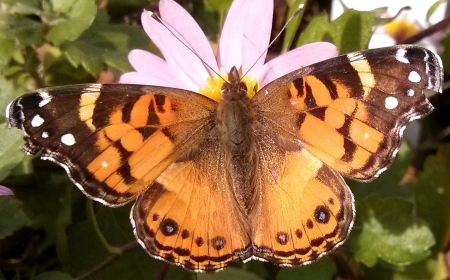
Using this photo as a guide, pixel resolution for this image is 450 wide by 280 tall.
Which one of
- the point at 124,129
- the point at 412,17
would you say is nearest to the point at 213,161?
the point at 124,129

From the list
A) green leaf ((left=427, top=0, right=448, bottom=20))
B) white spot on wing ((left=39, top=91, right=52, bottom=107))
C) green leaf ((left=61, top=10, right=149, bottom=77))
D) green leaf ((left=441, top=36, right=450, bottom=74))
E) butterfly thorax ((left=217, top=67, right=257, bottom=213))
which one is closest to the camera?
white spot on wing ((left=39, top=91, right=52, bottom=107))

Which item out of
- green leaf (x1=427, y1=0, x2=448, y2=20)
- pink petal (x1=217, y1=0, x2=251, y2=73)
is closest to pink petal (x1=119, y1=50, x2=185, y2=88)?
pink petal (x1=217, y1=0, x2=251, y2=73)

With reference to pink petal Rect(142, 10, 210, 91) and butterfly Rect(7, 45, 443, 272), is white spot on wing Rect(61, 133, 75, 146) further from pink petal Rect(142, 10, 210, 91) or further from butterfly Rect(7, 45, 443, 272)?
pink petal Rect(142, 10, 210, 91)

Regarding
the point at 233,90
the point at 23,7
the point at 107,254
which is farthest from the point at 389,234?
the point at 23,7

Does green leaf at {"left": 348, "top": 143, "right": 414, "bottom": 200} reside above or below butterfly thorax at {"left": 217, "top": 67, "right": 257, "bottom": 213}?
below

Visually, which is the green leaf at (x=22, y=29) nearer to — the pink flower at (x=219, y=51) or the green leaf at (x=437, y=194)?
the pink flower at (x=219, y=51)
